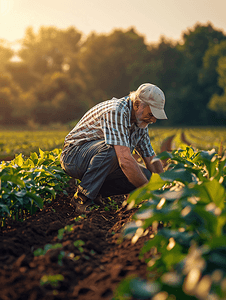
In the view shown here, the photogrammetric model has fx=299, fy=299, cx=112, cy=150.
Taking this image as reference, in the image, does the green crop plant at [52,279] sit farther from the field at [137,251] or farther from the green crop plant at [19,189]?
the green crop plant at [19,189]

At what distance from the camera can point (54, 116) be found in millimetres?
40594

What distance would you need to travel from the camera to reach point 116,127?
3.18 metres

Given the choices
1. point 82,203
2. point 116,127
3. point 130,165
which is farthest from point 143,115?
point 82,203

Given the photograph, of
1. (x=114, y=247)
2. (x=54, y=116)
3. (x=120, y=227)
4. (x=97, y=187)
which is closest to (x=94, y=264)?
(x=114, y=247)

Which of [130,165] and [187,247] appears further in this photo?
[130,165]

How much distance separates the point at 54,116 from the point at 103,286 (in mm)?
40172

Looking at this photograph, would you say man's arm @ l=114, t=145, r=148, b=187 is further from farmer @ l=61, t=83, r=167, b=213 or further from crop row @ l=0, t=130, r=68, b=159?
crop row @ l=0, t=130, r=68, b=159

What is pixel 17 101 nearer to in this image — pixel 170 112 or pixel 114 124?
pixel 170 112

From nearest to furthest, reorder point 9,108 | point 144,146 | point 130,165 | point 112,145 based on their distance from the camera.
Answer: point 130,165 < point 112,145 < point 144,146 < point 9,108

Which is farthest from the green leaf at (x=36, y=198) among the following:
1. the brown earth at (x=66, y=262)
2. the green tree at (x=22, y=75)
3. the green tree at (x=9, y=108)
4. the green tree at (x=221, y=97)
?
the green tree at (x=22, y=75)

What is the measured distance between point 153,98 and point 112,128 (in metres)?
0.54

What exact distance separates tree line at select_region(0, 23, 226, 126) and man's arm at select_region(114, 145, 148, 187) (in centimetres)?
3850

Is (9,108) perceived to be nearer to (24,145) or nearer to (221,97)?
(221,97)

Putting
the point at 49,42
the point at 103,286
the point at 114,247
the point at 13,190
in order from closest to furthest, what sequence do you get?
1. the point at 103,286
2. the point at 114,247
3. the point at 13,190
4. the point at 49,42
